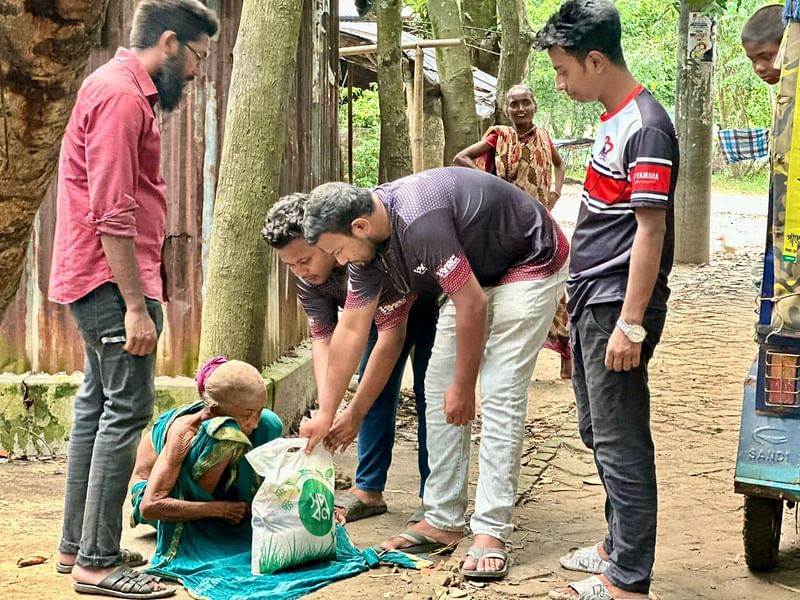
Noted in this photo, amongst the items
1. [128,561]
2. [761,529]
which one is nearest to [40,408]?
[128,561]

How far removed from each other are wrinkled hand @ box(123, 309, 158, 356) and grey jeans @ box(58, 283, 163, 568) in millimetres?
59

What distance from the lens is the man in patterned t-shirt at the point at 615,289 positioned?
3373mm

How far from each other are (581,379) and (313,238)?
1.05 meters

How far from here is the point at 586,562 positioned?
4.06 m

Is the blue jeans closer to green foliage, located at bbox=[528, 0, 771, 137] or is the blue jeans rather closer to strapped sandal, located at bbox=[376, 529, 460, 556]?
strapped sandal, located at bbox=[376, 529, 460, 556]

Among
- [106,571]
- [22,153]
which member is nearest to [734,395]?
[106,571]

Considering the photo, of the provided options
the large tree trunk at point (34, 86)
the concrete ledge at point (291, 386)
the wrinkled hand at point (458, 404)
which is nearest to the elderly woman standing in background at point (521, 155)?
the concrete ledge at point (291, 386)

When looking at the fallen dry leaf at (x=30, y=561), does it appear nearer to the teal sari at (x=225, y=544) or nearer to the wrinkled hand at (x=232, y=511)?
the teal sari at (x=225, y=544)

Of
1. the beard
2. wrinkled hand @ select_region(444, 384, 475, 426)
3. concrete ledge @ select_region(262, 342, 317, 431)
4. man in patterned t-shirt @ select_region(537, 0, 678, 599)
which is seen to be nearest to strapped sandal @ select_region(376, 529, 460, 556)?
wrinkled hand @ select_region(444, 384, 475, 426)

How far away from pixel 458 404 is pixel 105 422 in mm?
1255

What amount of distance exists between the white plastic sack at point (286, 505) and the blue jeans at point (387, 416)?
0.68 meters

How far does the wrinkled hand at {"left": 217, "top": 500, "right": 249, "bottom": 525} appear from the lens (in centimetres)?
419

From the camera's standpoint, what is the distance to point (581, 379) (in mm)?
3744

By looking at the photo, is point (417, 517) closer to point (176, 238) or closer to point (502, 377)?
point (502, 377)
